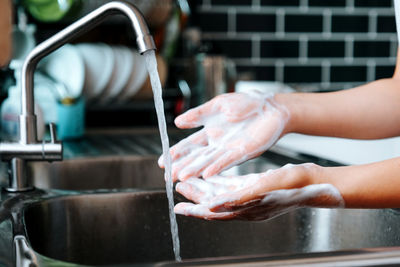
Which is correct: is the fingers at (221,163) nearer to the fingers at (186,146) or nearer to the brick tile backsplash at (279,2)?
the fingers at (186,146)

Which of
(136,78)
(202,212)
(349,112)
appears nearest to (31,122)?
(202,212)

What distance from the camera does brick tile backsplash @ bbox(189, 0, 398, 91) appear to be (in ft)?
7.04

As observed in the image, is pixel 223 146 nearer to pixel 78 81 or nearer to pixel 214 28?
pixel 78 81

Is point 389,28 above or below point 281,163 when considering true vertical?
above

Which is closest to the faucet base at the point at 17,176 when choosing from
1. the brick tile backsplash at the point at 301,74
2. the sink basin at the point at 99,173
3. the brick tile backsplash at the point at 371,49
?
the sink basin at the point at 99,173

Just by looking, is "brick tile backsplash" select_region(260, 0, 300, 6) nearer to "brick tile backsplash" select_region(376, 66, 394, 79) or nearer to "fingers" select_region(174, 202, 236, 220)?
"brick tile backsplash" select_region(376, 66, 394, 79)

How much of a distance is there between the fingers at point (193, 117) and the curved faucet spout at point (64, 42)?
0.11 meters

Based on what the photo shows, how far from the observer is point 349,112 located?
83cm

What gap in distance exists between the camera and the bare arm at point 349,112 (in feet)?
2.67

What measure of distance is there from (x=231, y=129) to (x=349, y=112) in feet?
0.58

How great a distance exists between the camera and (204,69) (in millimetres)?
1793

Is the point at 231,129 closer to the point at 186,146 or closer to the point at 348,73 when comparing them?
the point at 186,146

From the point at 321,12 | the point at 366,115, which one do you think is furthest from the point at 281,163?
the point at 321,12

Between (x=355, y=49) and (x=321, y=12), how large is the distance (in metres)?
0.22
